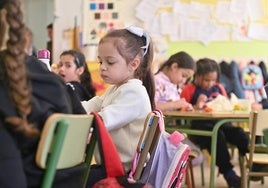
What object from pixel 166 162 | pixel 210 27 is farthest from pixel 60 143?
pixel 210 27

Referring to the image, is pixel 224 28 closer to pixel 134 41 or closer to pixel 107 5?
pixel 107 5

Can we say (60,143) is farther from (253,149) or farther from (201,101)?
(201,101)

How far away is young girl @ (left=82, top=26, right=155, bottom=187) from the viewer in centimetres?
160

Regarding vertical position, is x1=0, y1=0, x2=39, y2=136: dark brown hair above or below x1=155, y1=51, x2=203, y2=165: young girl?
above

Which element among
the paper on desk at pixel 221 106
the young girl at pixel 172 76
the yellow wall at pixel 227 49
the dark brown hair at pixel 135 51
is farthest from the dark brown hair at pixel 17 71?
the yellow wall at pixel 227 49

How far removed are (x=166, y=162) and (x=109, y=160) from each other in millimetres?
414

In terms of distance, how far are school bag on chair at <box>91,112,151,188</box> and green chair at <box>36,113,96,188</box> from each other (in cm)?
4

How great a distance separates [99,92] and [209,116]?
7.52ft

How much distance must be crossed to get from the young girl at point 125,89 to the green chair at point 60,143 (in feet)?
1.44

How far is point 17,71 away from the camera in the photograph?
3.15 feet

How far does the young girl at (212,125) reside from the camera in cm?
321

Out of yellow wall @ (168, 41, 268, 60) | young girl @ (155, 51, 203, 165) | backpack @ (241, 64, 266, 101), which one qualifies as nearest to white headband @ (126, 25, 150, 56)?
young girl @ (155, 51, 203, 165)

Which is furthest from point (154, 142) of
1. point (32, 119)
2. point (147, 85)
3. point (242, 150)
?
point (242, 150)

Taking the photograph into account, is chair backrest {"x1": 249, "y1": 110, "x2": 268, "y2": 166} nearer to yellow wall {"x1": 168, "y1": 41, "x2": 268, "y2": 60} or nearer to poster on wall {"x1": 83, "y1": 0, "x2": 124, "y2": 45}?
yellow wall {"x1": 168, "y1": 41, "x2": 268, "y2": 60}
